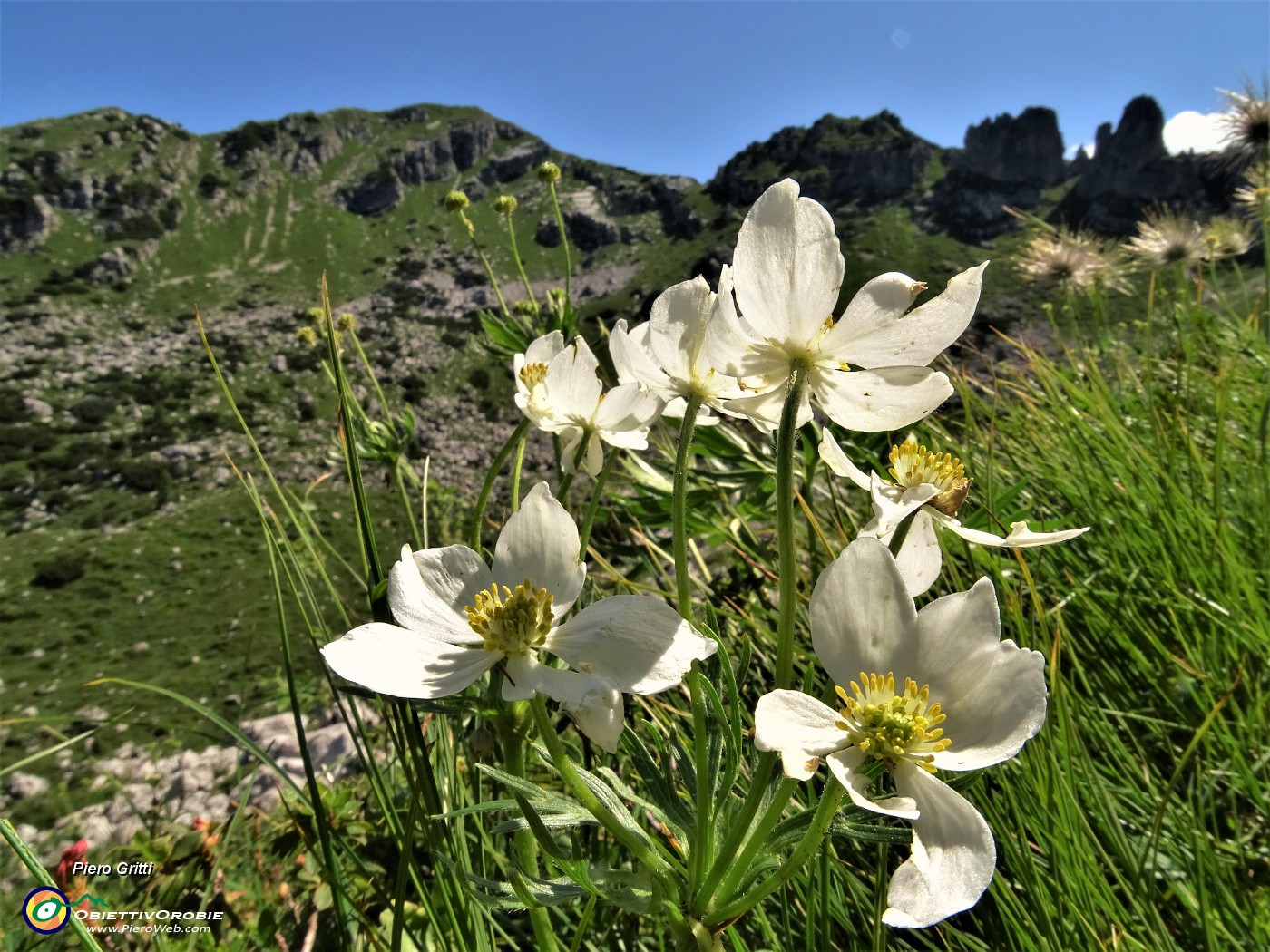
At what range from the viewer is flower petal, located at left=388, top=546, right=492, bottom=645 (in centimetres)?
93

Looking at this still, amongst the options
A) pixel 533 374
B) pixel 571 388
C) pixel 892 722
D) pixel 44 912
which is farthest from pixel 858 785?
pixel 44 912

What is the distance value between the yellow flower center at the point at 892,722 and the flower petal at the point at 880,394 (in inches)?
13.0

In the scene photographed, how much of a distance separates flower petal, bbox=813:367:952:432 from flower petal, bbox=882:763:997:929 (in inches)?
17.4

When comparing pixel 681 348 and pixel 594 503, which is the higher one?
pixel 681 348

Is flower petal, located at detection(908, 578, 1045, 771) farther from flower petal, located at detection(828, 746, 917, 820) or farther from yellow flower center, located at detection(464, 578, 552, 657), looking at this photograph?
yellow flower center, located at detection(464, 578, 552, 657)

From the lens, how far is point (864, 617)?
79 centimetres

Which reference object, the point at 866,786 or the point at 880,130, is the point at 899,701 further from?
the point at 880,130

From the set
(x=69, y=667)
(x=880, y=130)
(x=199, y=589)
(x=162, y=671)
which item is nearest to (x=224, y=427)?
(x=199, y=589)

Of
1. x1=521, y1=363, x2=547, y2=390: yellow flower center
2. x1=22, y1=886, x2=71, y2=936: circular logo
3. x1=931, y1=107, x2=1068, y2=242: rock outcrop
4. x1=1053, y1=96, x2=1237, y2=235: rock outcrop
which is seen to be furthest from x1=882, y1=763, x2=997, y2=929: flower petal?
x1=931, y1=107, x2=1068, y2=242: rock outcrop

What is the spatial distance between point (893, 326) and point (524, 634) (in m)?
0.63

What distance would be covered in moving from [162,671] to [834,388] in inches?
2083

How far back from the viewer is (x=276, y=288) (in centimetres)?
10525

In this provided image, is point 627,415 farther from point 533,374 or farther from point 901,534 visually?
point 901,534

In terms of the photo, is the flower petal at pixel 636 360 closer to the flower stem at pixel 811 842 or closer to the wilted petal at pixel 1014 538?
the wilted petal at pixel 1014 538
